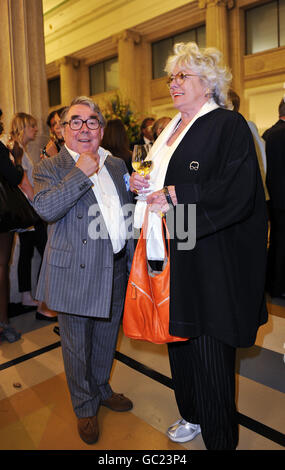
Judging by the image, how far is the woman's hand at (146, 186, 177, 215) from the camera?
177 cm

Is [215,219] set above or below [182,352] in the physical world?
above

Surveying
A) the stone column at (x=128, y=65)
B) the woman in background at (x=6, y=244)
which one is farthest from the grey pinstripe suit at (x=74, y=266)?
the stone column at (x=128, y=65)

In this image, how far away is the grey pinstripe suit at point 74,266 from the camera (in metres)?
2.00

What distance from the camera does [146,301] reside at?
1927mm

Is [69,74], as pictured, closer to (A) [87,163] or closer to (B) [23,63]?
(B) [23,63]

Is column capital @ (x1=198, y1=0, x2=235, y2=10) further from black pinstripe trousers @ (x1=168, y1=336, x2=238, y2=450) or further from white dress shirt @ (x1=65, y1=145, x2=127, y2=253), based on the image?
black pinstripe trousers @ (x1=168, y1=336, x2=238, y2=450)

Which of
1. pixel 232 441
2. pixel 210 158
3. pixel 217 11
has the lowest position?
pixel 232 441

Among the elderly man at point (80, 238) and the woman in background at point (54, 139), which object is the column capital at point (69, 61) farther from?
the elderly man at point (80, 238)

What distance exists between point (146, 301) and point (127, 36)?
17.5 metres

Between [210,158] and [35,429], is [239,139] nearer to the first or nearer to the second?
[210,158]

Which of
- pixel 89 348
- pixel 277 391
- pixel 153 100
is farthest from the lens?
pixel 153 100

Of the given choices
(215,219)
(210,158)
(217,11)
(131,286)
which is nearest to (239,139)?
(210,158)

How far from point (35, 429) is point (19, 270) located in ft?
7.68
